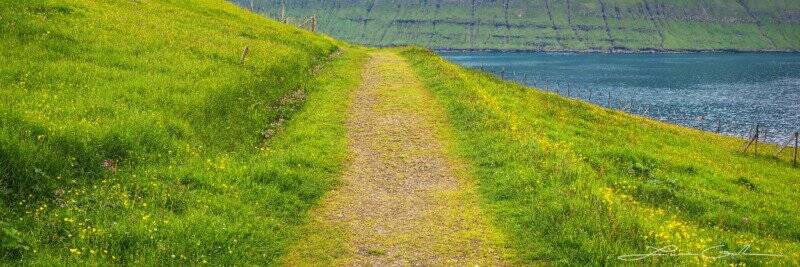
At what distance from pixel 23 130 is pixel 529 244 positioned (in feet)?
39.9

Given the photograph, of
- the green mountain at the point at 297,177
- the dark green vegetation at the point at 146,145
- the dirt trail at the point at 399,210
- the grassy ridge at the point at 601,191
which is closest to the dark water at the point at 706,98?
the grassy ridge at the point at 601,191

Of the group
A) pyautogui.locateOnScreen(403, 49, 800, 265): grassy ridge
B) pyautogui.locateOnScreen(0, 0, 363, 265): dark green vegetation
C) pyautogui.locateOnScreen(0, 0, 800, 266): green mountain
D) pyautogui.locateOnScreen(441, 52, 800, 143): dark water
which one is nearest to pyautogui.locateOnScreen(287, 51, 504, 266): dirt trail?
pyautogui.locateOnScreen(0, 0, 800, 266): green mountain

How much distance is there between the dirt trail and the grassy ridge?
0.88 meters

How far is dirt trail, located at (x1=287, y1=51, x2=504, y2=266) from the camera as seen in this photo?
39.6 feet

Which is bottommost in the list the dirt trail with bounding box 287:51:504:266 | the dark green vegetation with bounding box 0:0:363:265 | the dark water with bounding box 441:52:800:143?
the dark water with bounding box 441:52:800:143

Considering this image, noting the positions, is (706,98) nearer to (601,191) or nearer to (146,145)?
(601,191)

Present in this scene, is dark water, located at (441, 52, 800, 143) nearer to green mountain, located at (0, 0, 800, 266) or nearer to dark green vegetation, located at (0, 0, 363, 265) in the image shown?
green mountain, located at (0, 0, 800, 266)

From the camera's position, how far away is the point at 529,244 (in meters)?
12.5

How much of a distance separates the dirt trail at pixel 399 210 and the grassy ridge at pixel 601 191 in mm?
878

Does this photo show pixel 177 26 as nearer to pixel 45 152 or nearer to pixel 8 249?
pixel 45 152

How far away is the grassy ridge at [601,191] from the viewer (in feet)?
40.4

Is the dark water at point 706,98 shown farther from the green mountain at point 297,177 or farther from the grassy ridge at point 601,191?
the green mountain at point 297,177

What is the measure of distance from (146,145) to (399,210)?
7.60 meters

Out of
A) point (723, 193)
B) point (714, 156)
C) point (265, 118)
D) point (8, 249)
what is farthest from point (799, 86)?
point (8, 249)
